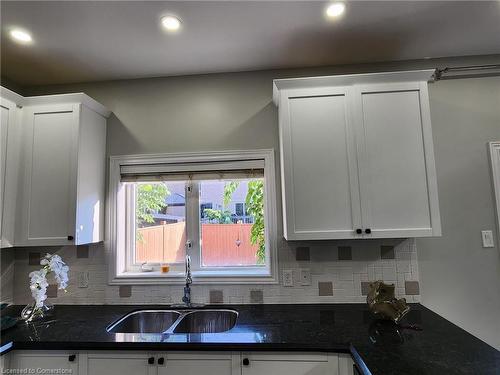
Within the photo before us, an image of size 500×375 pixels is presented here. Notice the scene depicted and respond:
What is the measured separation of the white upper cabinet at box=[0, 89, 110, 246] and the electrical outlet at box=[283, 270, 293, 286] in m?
1.44

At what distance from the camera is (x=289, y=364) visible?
1.45 metres

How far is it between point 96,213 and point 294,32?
74.8 inches

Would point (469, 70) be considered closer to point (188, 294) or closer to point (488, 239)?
point (488, 239)

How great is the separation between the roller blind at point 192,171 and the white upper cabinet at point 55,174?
Answer: 330 mm

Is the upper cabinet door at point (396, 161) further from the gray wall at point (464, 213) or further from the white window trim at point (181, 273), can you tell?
the white window trim at point (181, 273)

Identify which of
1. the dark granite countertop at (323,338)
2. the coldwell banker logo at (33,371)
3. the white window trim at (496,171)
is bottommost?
the coldwell banker logo at (33,371)

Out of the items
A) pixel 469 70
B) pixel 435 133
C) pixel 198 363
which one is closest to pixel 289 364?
pixel 198 363

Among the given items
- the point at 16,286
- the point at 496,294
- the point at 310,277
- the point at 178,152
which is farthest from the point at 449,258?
the point at 16,286

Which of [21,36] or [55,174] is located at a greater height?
[21,36]

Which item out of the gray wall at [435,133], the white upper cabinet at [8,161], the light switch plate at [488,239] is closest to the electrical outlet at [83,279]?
the white upper cabinet at [8,161]

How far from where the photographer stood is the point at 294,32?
1.81 meters

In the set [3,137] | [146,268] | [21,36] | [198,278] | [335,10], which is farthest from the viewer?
[146,268]

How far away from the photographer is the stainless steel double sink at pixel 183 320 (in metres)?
1.96

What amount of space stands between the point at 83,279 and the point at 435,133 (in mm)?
2891
